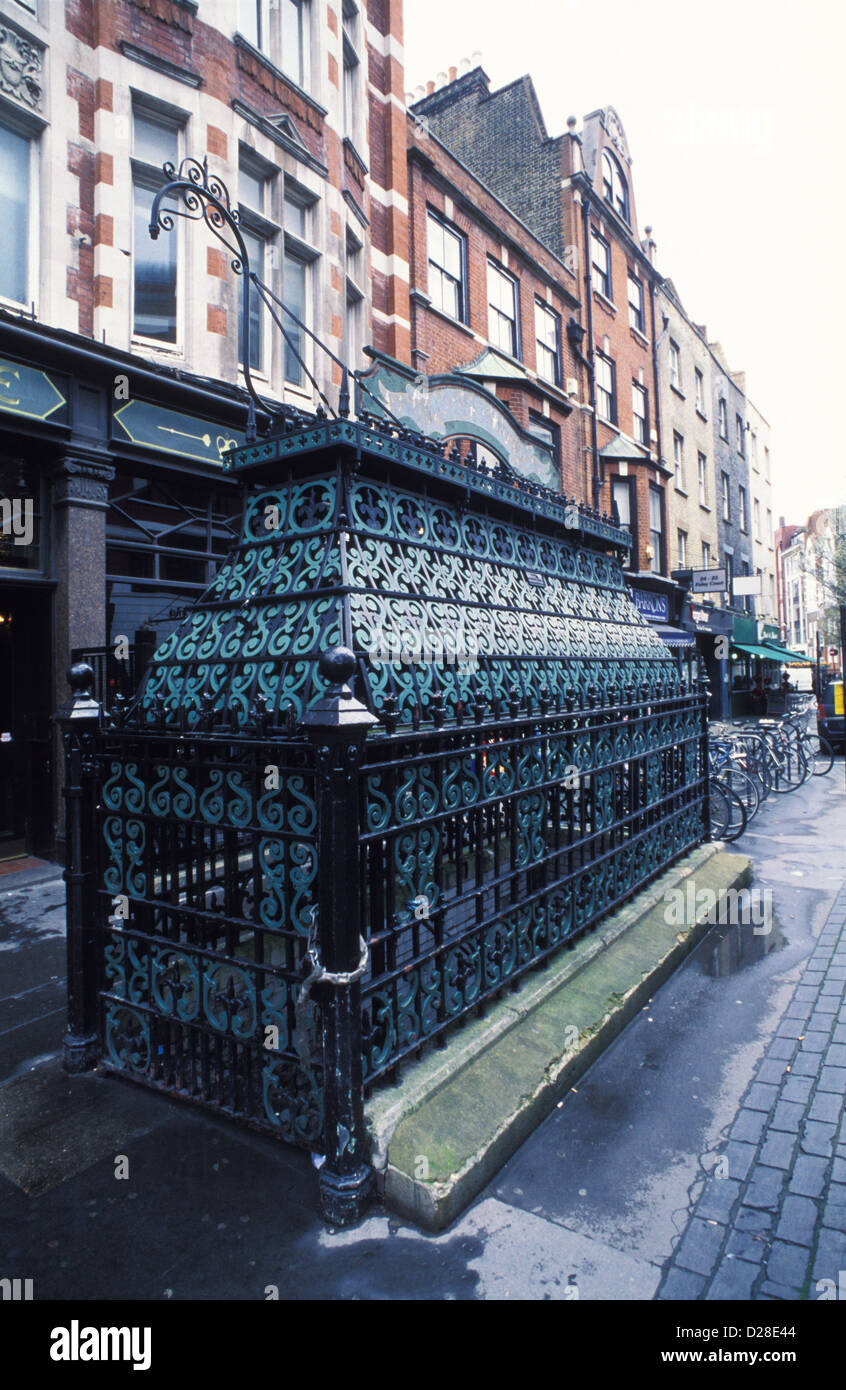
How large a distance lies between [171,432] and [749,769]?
32.4 ft

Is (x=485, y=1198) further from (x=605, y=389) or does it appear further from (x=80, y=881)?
(x=605, y=389)

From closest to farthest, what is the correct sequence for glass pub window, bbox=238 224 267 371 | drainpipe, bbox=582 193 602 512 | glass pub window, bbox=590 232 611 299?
glass pub window, bbox=238 224 267 371, drainpipe, bbox=582 193 602 512, glass pub window, bbox=590 232 611 299

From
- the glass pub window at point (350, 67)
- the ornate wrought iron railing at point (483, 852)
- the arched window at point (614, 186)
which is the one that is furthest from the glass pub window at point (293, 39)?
the arched window at point (614, 186)

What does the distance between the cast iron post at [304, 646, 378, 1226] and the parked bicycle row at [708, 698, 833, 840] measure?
23.0ft

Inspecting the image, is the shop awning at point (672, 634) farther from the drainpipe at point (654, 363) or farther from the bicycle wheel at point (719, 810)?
the bicycle wheel at point (719, 810)

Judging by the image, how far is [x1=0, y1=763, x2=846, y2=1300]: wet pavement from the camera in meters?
2.42

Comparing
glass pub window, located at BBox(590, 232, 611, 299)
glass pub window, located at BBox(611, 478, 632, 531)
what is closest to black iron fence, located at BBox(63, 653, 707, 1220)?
glass pub window, located at BBox(611, 478, 632, 531)

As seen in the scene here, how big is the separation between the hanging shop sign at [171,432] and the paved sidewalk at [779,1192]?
751cm

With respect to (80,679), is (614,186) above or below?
above

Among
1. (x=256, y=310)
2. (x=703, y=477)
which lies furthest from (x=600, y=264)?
(x=256, y=310)

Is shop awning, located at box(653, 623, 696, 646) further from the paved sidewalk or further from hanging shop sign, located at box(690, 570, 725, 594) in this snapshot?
the paved sidewalk

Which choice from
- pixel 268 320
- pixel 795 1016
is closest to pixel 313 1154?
pixel 795 1016

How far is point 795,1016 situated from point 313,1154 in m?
3.09

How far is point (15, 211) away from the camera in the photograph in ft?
26.5
